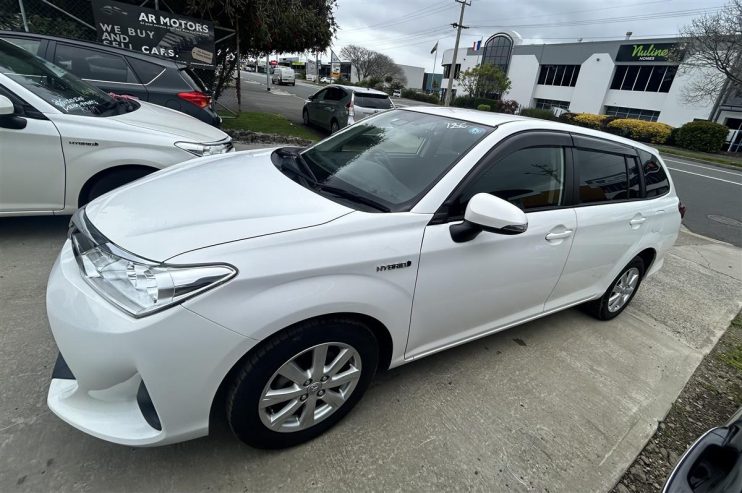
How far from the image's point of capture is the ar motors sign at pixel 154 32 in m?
7.69

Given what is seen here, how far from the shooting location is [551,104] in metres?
43.8

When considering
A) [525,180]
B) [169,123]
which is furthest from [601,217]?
[169,123]

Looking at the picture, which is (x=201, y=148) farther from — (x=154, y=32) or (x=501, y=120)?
(x=154, y=32)

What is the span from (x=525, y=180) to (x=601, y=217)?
2.65 feet

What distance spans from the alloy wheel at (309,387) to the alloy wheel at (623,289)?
2.65 meters

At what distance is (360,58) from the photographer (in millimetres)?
71562

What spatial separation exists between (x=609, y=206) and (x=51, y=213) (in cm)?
449

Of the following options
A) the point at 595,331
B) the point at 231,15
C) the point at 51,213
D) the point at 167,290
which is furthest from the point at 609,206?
the point at 231,15

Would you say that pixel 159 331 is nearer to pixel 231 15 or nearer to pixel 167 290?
pixel 167 290

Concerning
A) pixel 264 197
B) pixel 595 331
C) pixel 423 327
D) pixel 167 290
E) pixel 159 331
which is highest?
pixel 264 197

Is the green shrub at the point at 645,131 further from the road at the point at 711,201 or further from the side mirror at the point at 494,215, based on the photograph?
the side mirror at the point at 494,215

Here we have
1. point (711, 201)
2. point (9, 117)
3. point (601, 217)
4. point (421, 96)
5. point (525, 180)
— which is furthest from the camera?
point (421, 96)

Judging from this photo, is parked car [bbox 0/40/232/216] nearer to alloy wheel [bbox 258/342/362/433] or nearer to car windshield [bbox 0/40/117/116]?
car windshield [bbox 0/40/117/116]

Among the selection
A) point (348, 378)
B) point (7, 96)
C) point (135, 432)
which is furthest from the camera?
point (7, 96)
